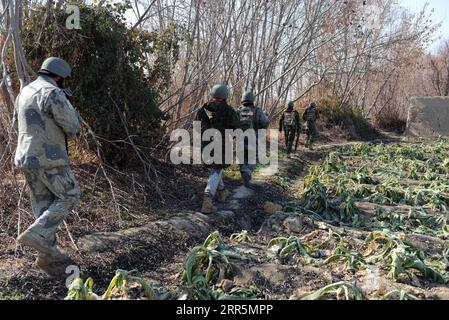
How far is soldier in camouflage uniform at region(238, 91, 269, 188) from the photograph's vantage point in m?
7.98

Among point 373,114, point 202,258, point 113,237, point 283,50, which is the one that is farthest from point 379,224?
point 373,114

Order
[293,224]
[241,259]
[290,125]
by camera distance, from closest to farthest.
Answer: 1. [241,259]
2. [293,224]
3. [290,125]

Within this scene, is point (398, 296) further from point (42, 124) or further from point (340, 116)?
point (340, 116)

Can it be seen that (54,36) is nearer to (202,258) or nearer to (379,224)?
(202,258)

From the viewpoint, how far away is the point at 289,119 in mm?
13031

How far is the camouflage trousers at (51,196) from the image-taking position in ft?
12.6

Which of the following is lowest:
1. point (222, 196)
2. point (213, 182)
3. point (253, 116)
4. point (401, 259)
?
point (401, 259)

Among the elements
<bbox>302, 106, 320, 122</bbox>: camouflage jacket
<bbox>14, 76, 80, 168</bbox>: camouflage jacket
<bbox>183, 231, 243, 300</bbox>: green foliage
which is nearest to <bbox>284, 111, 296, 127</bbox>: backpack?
<bbox>302, 106, 320, 122</bbox>: camouflage jacket

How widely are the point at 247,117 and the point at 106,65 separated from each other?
265 centimetres

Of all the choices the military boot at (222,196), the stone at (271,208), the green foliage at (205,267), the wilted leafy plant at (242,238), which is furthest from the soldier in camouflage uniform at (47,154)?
the stone at (271,208)

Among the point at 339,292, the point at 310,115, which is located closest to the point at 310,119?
the point at 310,115

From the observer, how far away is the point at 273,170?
10.3m

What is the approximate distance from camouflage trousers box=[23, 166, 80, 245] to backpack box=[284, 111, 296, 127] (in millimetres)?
9402

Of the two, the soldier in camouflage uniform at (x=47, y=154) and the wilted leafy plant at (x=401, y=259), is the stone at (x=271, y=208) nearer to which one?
the wilted leafy plant at (x=401, y=259)
